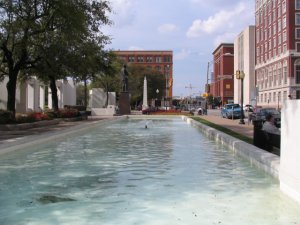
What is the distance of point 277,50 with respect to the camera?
105 meters

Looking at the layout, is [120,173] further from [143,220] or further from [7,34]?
[7,34]

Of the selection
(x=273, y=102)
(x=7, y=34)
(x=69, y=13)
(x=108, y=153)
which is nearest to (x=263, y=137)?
(x=108, y=153)

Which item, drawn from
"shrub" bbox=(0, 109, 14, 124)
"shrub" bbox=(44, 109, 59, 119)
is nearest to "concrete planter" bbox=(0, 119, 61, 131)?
"shrub" bbox=(0, 109, 14, 124)

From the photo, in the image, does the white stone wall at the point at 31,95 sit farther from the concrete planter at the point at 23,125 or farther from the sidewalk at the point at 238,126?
the sidewalk at the point at 238,126

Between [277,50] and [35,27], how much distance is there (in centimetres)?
8599

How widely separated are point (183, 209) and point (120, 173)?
12.9 feet

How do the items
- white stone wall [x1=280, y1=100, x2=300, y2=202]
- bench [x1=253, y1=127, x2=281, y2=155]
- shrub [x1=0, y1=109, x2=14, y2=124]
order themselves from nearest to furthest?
white stone wall [x1=280, y1=100, x2=300, y2=202]
bench [x1=253, y1=127, x2=281, y2=155]
shrub [x1=0, y1=109, x2=14, y2=124]

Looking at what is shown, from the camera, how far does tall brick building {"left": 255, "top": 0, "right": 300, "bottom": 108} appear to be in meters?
96.4

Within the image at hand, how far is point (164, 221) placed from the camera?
22.8ft

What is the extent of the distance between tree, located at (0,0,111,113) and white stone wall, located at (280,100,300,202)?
66.9 feet

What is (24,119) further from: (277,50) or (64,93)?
(277,50)

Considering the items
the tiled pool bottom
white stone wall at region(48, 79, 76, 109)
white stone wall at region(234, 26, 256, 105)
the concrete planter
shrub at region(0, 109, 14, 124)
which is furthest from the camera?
white stone wall at region(234, 26, 256, 105)

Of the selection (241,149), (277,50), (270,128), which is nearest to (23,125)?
(241,149)

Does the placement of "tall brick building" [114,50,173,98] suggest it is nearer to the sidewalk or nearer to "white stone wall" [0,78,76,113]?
"white stone wall" [0,78,76,113]
